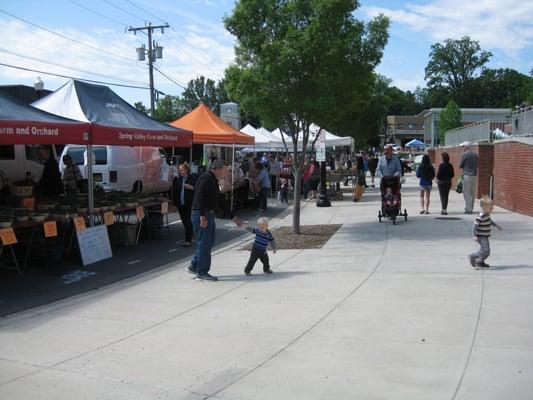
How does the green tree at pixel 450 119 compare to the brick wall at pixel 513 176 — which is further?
the green tree at pixel 450 119

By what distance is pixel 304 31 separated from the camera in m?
11.6

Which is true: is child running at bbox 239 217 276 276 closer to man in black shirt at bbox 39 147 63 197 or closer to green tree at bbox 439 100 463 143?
man in black shirt at bbox 39 147 63 197

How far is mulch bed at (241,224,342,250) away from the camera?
11242 millimetres

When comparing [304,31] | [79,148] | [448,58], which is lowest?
[79,148]

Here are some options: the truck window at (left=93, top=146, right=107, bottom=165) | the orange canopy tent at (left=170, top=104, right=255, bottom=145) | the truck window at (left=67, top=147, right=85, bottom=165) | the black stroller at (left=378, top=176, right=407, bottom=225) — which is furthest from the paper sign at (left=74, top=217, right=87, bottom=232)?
the truck window at (left=67, top=147, right=85, bottom=165)

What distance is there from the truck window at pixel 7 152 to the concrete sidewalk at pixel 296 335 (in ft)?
20.0

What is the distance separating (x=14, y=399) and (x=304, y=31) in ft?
29.5

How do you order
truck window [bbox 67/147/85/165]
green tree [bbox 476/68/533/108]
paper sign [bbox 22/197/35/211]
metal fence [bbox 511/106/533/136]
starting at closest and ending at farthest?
paper sign [bbox 22/197/35/211] → metal fence [bbox 511/106/533/136] → truck window [bbox 67/147/85/165] → green tree [bbox 476/68/533/108]

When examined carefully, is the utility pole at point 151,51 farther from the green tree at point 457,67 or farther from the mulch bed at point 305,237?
the green tree at point 457,67

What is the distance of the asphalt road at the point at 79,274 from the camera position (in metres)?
7.81

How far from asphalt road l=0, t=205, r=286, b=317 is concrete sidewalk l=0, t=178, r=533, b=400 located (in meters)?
0.38

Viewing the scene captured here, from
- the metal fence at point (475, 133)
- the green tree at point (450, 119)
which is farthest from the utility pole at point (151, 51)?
the green tree at point (450, 119)

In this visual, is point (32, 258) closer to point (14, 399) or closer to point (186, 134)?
point (186, 134)

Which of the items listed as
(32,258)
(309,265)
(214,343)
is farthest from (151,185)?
(214,343)
